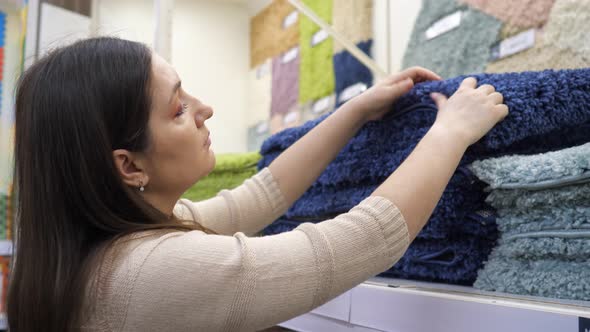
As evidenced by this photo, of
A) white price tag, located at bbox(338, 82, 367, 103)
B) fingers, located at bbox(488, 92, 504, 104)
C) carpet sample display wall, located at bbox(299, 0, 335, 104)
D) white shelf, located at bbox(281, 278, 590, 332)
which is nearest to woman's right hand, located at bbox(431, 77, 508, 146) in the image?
fingers, located at bbox(488, 92, 504, 104)

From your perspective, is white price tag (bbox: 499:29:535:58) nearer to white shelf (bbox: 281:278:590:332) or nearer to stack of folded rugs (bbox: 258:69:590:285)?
stack of folded rugs (bbox: 258:69:590:285)

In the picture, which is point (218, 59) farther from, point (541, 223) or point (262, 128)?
point (541, 223)

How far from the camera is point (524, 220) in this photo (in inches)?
14.8

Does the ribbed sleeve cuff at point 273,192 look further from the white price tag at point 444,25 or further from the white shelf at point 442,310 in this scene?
the white price tag at point 444,25

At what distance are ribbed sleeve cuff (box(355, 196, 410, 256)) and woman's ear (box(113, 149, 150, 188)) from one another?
18 centimetres

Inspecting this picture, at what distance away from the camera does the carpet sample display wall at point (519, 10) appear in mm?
632

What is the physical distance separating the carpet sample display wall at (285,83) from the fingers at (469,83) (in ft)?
2.57

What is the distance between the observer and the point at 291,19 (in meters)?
1.25

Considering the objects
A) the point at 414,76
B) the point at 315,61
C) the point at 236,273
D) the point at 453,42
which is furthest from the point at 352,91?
the point at 236,273

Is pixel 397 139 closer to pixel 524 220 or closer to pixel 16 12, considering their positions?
pixel 524 220

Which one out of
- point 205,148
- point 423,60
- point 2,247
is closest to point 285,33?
point 423,60

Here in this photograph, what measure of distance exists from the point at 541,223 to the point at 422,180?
3.3 inches

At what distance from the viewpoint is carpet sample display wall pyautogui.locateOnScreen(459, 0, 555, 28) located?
0.63 meters

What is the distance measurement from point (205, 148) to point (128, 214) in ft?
0.28
